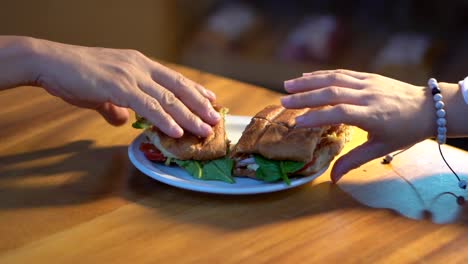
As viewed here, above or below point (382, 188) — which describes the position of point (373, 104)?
above

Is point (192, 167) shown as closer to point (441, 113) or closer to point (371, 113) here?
point (371, 113)

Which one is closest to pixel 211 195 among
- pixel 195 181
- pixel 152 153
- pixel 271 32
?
pixel 195 181

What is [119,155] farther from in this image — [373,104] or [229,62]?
[229,62]

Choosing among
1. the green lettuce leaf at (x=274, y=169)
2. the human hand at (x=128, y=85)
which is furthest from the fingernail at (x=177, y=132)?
the green lettuce leaf at (x=274, y=169)

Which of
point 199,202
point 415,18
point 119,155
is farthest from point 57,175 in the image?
point 415,18

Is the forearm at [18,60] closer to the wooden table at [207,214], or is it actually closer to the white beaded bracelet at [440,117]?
the wooden table at [207,214]

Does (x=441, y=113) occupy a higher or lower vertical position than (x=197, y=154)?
higher

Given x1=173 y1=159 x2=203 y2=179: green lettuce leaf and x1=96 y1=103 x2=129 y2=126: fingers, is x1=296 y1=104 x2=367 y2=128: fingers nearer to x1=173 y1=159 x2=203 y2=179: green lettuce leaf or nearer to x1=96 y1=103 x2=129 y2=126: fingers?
x1=173 y1=159 x2=203 y2=179: green lettuce leaf
